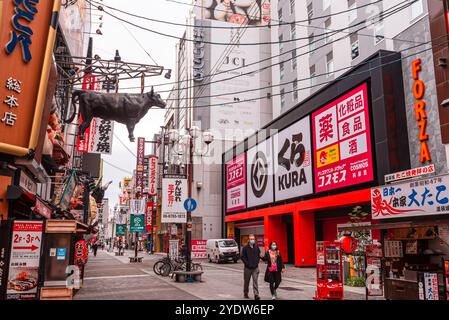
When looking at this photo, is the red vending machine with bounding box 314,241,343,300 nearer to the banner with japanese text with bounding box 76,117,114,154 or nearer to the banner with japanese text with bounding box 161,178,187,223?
the banner with japanese text with bounding box 161,178,187,223

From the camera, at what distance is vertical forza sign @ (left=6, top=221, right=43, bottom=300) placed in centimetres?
1099

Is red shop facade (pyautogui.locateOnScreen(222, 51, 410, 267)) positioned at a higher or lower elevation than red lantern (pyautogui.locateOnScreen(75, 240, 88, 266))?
higher

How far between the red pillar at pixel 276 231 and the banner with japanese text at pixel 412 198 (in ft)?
65.1

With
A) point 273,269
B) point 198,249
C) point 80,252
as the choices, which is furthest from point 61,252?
point 198,249

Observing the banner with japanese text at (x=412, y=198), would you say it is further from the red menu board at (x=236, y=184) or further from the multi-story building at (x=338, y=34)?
the red menu board at (x=236, y=184)

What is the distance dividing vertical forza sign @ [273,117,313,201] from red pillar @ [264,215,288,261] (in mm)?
2248

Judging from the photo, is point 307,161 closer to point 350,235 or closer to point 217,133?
point 350,235

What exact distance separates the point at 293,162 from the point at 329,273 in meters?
17.1

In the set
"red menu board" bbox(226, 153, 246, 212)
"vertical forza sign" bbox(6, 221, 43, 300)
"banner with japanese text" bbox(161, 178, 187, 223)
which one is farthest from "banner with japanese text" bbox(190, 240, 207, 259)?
"red menu board" bbox(226, 153, 246, 212)

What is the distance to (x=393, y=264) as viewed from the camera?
1229 cm

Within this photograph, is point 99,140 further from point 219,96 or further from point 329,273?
point 219,96

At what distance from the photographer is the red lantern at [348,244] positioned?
1792cm

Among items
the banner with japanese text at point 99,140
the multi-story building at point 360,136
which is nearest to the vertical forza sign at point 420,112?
the multi-story building at point 360,136

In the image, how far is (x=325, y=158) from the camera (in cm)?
2544
